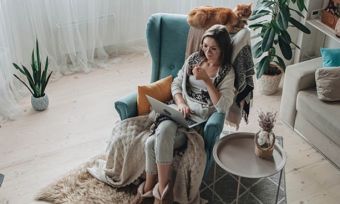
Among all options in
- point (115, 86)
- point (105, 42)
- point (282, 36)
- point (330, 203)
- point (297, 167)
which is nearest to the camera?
point (330, 203)

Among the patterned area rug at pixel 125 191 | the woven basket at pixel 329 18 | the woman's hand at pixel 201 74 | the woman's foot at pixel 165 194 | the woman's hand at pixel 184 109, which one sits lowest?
the patterned area rug at pixel 125 191

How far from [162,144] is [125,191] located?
47 centimetres

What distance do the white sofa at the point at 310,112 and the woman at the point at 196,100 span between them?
0.71 m

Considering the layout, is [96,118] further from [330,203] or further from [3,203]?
[330,203]

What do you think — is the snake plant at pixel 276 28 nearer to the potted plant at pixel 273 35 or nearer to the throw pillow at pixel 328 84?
the potted plant at pixel 273 35

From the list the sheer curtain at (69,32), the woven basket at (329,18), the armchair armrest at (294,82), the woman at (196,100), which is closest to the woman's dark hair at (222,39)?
the woman at (196,100)

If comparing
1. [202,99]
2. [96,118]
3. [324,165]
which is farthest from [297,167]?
[96,118]

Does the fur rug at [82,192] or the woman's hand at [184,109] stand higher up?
the woman's hand at [184,109]

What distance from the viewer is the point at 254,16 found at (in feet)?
12.8

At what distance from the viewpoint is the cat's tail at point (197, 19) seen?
123 inches

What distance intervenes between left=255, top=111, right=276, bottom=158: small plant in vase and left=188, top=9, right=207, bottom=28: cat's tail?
73 cm

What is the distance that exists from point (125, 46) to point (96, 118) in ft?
3.60

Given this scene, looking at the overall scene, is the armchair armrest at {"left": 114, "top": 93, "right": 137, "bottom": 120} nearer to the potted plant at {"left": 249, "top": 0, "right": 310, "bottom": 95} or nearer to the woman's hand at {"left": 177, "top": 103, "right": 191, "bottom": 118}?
the woman's hand at {"left": 177, "top": 103, "right": 191, "bottom": 118}

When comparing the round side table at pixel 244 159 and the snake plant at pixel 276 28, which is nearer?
the round side table at pixel 244 159
